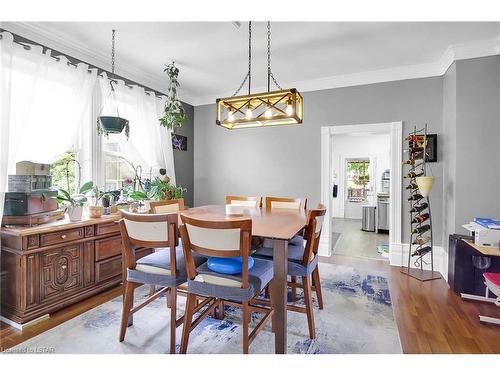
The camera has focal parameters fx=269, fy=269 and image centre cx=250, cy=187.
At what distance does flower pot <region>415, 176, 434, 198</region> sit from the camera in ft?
10.6

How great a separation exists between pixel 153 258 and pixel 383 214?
5286 millimetres

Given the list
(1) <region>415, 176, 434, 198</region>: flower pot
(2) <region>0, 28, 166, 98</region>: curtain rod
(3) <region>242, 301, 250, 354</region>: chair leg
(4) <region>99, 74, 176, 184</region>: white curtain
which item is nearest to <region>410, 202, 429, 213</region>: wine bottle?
(1) <region>415, 176, 434, 198</region>: flower pot

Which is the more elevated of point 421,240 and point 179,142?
point 179,142

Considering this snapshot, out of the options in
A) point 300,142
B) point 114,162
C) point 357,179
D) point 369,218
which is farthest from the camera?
point 357,179

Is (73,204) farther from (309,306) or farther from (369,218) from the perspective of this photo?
(369,218)

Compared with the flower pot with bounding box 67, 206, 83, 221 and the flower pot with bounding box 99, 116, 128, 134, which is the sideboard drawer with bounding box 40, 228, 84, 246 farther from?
the flower pot with bounding box 99, 116, 128, 134

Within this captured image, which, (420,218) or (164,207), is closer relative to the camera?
(164,207)

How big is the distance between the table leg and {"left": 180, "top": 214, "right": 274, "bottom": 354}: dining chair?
0.12 metres

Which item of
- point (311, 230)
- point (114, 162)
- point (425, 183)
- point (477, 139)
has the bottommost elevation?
point (311, 230)

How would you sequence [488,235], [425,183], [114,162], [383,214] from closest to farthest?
[488,235] < [425,183] < [114,162] < [383,214]

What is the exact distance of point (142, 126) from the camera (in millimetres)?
3773

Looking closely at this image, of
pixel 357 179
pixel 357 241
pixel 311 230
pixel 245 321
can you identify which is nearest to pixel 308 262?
pixel 311 230
